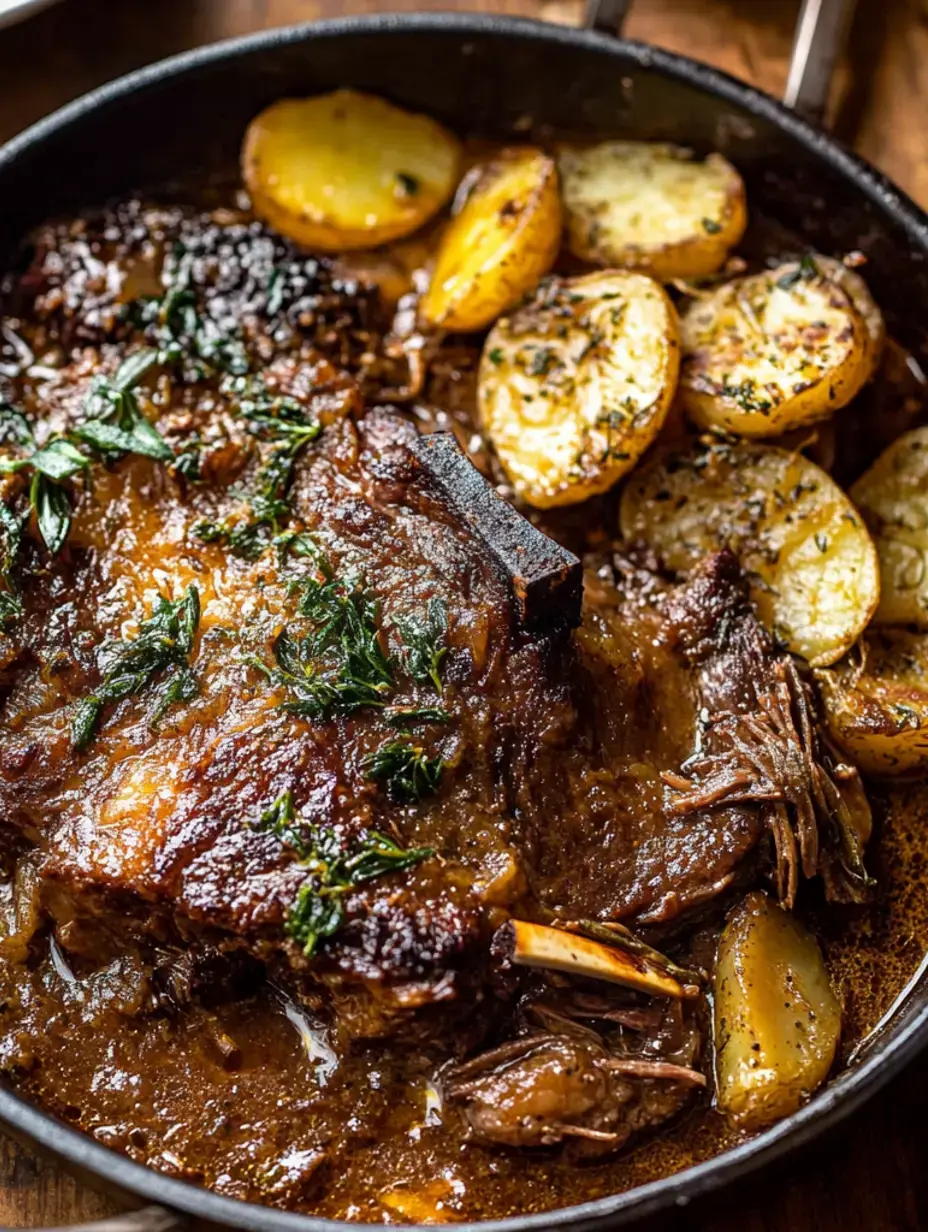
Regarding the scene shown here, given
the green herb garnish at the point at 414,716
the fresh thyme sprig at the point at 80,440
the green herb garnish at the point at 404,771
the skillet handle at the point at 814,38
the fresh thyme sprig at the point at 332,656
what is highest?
the skillet handle at the point at 814,38

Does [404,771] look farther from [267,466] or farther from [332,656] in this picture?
[267,466]

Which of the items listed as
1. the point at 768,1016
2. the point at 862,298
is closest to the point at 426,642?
the point at 768,1016

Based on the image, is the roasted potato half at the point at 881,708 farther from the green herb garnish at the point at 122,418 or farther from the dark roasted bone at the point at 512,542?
the green herb garnish at the point at 122,418

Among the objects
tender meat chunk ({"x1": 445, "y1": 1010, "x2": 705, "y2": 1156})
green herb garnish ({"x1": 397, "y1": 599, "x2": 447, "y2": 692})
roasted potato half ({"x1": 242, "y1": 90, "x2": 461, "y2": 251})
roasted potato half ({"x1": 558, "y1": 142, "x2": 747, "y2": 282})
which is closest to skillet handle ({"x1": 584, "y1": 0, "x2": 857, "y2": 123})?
roasted potato half ({"x1": 558, "y1": 142, "x2": 747, "y2": 282})

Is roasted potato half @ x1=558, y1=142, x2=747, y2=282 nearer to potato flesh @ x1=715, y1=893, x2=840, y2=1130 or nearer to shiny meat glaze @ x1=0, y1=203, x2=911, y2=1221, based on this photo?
shiny meat glaze @ x1=0, y1=203, x2=911, y2=1221

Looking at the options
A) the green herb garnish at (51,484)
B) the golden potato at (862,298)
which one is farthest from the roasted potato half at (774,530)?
the green herb garnish at (51,484)
